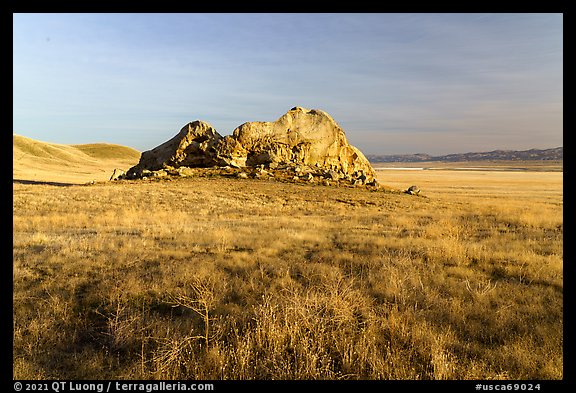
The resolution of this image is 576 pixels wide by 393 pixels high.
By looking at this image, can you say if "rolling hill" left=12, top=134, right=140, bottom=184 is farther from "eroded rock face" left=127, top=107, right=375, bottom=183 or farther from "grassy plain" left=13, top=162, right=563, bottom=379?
"grassy plain" left=13, top=162, right=563, bottom=379

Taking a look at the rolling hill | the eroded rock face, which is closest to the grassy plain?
the eroded rock face

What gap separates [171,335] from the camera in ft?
16.2

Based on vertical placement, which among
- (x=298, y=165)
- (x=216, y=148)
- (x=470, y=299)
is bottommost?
(x=470, y=299)

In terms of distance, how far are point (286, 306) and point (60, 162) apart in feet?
325

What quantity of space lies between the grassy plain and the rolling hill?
37716 millimetres

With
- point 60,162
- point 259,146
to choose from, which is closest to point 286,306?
point 259,146

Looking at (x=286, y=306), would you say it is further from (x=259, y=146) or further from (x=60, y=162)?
(x=60, y=162)

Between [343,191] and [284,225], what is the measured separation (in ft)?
45.6

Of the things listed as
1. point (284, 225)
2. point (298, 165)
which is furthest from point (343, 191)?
point (284, 225)

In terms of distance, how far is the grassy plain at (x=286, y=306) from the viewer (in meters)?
4.19

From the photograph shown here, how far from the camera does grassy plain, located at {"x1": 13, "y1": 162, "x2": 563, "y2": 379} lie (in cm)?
419

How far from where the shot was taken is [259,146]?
34406 millimetres
